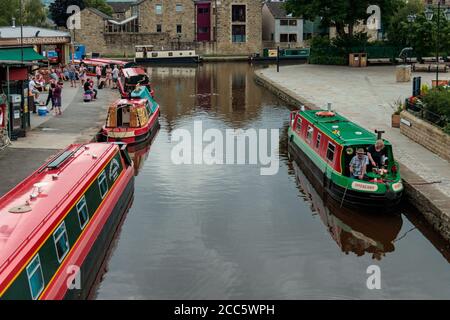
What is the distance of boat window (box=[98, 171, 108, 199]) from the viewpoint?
16.0m

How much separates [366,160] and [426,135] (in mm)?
6555

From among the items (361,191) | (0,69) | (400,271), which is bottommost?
(400,271)

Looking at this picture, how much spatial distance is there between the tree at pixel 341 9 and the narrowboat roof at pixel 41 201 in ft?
157

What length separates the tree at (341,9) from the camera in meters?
61.4

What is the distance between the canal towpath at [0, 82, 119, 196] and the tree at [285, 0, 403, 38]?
3030cm

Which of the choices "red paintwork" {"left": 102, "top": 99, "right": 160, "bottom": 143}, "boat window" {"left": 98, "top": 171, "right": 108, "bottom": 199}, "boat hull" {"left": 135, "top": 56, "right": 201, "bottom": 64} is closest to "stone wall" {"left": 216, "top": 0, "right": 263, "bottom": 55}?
"boat hull" {"left": 135, "top": 56, "right": 201, "bottom": 64}

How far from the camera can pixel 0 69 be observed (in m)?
24.9

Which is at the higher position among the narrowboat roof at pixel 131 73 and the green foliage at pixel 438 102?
the narrowboat roof at pixel 131 73

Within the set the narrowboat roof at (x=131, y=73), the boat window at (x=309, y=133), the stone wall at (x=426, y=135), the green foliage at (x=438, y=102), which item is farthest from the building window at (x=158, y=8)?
the boat window at (x=309, y=133)

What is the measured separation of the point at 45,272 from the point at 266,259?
5720 millimetres

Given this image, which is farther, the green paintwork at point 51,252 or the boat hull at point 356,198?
the boat hull at point 356,198

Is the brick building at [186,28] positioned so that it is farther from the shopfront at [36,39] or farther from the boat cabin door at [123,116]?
the boat cabin door at [123,116]

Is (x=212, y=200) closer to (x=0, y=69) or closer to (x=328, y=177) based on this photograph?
(x=328, y=177)

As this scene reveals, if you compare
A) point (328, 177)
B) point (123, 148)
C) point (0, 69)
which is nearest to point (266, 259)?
point (328, 177)
